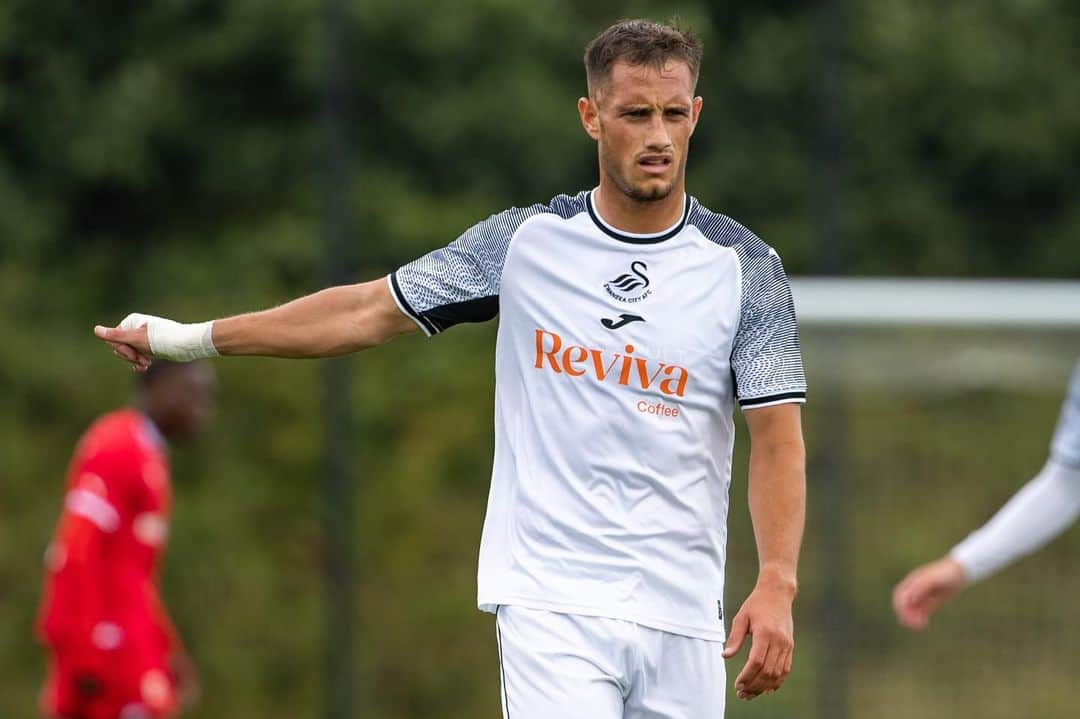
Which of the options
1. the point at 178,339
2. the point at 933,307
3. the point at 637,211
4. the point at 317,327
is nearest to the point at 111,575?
the point at 933,307

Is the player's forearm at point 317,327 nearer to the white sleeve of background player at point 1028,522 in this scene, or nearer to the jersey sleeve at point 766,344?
the jersey sleeve at point 766,344

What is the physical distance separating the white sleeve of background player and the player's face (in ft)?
5.28

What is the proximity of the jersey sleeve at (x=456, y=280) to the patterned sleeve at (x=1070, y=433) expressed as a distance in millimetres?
1562

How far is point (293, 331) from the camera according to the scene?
395 centimetres

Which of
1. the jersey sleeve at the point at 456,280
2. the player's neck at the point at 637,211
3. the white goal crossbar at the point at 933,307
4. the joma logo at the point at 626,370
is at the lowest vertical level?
the joma logo at the point at 626,370

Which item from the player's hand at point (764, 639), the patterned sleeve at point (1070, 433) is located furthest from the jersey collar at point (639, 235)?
the patterned sleeve at point (1070, 433)

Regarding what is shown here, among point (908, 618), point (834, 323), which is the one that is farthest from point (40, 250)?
point (908, 618)

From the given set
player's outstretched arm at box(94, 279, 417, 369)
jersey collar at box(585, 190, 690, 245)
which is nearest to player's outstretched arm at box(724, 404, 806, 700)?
jersey collar at box(585, 190, 690, 245)

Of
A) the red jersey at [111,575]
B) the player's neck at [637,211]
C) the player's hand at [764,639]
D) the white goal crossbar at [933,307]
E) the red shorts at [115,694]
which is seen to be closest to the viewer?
the player's hand at [764,639]

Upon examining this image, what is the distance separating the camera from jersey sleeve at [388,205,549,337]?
394 cm

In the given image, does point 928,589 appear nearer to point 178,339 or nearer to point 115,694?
point 178,339

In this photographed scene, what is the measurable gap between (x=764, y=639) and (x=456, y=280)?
3.14ft

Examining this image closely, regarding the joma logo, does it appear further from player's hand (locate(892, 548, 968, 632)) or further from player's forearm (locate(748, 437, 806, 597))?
player's hand (locate(892, 548, 968, 632))

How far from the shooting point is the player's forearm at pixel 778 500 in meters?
3.78
